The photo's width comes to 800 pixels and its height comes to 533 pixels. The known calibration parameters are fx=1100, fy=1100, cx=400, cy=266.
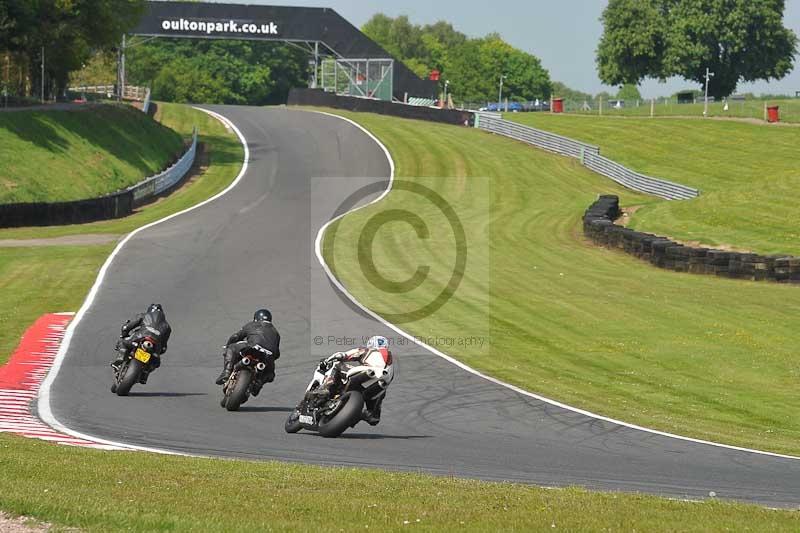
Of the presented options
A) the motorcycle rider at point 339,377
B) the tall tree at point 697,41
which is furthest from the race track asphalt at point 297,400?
the tall tree at point 697,41

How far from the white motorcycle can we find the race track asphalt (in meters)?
0.21

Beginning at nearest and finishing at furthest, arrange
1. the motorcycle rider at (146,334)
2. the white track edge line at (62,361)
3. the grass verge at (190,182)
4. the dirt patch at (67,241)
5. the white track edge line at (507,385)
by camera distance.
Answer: the white track edge line at (62,361), the white track edge line at (507,385), the motorcycle rider at (146,334), the dirt patch at (67,241), the grass verge at (190,182)

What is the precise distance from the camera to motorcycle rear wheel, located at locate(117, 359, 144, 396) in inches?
655

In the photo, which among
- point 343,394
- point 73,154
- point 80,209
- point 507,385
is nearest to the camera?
point 343,394

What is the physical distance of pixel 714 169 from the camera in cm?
5553

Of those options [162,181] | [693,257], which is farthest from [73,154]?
[693,257]

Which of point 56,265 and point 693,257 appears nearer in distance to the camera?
point 56,265

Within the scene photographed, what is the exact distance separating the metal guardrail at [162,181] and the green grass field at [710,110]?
114ft

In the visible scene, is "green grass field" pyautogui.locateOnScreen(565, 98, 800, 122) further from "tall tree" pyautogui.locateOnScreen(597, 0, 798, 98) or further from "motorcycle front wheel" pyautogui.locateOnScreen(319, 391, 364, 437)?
"motorcycle front wheel" pyautogui.locateOnScreen(319, 391, 364, 437)

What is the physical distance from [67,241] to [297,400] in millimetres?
20934

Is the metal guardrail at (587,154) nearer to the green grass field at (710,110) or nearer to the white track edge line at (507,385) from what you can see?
the green grass field at (710,110)

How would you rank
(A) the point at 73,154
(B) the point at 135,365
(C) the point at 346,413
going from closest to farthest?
1. (C) the point at 346,413
2. (B) the point at 135,365
3. (A) the point at 73,154

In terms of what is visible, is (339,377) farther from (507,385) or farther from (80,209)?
(80,209)

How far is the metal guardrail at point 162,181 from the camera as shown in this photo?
148 ft
